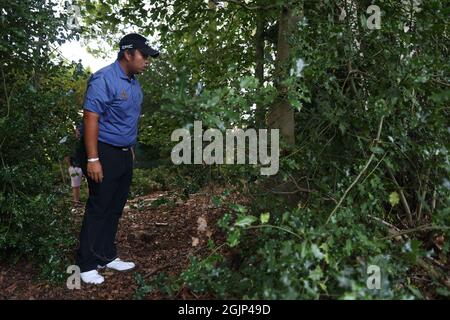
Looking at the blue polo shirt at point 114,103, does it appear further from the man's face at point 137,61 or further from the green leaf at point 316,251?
the green leaf at point 316,251

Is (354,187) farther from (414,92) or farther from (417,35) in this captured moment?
(417,35)

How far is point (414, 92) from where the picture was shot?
10.9 ft

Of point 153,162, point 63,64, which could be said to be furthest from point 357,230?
point 153,162

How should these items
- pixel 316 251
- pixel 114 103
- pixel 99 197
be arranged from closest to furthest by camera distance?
pixel 316 251
pixel 114 103
pixel 99 197

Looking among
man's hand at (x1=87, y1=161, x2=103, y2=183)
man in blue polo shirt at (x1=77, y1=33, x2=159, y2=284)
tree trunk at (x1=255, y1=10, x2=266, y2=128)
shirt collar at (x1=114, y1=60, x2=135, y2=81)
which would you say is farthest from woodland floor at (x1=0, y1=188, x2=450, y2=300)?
tree trunk at (x1=255, y1=10, x2=266, y2=128)

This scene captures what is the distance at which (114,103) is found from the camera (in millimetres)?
3621

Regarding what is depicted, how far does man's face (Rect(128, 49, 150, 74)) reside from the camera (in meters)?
3.69

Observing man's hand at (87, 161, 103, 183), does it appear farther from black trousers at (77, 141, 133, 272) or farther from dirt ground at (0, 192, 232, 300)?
dirt ground at (0, 192, 232, 300)

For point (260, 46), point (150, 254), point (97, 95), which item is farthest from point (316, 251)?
point (260, 46)

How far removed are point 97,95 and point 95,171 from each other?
1.87ft

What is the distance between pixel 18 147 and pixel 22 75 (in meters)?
0.63

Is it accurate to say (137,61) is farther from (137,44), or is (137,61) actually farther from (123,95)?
(123,95)
